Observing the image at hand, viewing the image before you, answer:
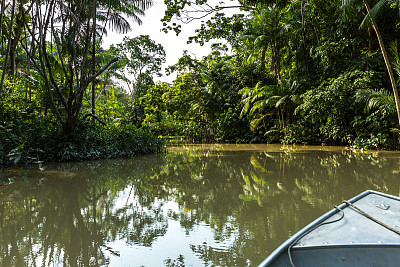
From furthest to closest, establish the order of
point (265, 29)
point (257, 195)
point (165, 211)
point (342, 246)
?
point (265, 29)
point (257, 195)
point (165, 211)
point (342, 246)

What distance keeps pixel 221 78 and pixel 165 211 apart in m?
15.5

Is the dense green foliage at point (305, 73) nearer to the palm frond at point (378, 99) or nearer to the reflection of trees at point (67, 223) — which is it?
the palm frond at point (378, 99)

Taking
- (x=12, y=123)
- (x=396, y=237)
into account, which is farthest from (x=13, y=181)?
(x=396, y=237)

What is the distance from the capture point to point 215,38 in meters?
8.12

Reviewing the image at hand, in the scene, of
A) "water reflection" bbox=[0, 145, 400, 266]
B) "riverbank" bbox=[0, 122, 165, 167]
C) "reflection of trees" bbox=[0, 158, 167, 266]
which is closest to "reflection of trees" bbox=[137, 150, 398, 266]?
"water reflection" bbox=[0, 145, 400, 266]

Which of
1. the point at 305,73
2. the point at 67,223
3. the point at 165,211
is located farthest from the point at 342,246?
the point at 305,73

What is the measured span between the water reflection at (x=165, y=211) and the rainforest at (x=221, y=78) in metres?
2.55

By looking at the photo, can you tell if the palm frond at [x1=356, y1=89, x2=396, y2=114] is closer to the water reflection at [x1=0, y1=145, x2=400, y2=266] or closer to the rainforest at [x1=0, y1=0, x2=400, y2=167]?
the rainforest at [x1=0, y1=0, x2=400, y2=167]

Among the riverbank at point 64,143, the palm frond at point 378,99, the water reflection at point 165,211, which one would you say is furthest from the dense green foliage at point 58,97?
the palm frond at point 378,99

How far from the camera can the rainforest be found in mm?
7852

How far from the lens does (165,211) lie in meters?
3.69

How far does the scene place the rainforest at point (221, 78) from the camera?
309 inches

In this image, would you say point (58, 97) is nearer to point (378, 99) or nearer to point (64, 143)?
point (64, 143)

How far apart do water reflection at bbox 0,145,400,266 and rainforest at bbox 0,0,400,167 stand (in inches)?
101
